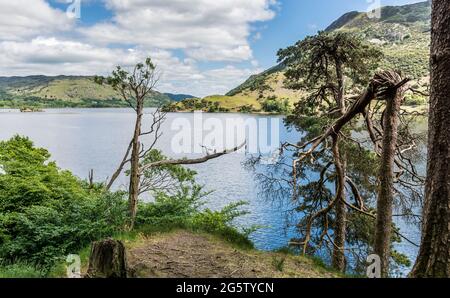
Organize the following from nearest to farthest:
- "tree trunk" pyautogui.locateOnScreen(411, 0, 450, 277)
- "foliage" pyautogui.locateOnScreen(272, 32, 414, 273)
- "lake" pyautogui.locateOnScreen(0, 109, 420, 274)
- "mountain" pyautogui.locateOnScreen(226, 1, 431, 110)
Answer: "tree trunk" pyautogui.locateOnScreen(411, 0, 450, 277), "foliage" pyautogui.locateOnScreen(272, 32, 414, 273), "mountain" pyautogui.locateOnScreen(226, 1, 431, 110), "lake" pyautogui.locateOnScreen(0, 109, 420, 274)

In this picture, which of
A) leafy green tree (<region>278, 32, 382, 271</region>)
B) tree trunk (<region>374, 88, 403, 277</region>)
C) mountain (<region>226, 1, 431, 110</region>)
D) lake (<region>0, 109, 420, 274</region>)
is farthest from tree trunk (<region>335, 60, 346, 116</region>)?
tree trunk (<region>374, 88, 403, 277</region>)

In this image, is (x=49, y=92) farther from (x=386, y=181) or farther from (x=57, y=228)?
(x=386, y=181)

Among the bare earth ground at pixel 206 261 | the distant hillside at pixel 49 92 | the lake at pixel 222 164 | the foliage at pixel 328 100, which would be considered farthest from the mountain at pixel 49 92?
the bare earth ground at pixel 206 261

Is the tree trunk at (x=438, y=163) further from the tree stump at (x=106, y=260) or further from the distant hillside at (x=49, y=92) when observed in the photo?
the distant hillside at (x=49, y=92)

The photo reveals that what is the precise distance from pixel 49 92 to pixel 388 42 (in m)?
131

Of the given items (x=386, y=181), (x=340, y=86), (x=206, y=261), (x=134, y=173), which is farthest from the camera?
(x=340, y=86)

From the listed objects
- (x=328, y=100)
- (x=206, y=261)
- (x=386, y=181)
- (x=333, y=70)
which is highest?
(x=333, y=70)

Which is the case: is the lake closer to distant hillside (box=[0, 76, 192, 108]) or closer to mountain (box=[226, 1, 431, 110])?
mountain (box=[226, 1, 431, 110])

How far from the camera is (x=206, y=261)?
5.70 meters

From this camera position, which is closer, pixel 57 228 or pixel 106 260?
pixel 106 260

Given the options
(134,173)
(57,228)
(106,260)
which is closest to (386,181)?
(106,260)

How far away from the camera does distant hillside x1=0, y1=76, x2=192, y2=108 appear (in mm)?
96475

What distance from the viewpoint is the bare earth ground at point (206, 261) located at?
5172mm

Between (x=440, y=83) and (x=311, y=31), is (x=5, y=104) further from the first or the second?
(x=440, y=83)
